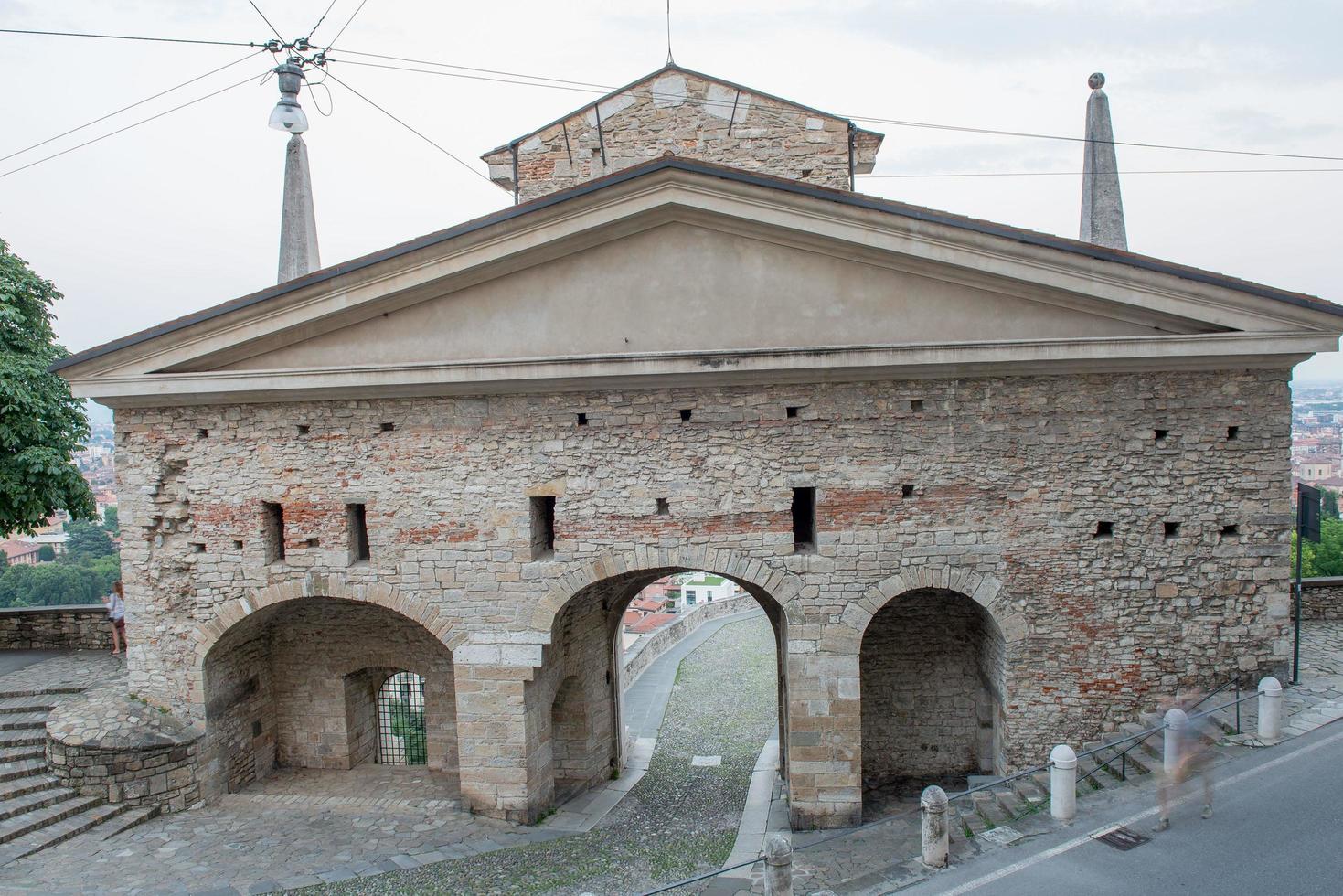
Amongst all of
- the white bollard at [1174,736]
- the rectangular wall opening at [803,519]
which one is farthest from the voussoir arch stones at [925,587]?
the white bollard at [1174,736]

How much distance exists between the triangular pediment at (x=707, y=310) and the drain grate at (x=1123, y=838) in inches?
200

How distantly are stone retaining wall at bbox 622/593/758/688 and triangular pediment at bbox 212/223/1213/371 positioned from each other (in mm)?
9202

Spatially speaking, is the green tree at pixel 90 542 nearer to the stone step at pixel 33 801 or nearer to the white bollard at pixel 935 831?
the stone step at pixel 33 801

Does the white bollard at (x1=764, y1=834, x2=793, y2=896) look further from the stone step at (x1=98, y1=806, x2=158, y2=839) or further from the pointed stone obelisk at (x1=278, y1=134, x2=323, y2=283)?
the pointed stone obelisk at (x1=278, y1=134, x2=323, y2=283)

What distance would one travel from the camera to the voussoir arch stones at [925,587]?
10.5 meters

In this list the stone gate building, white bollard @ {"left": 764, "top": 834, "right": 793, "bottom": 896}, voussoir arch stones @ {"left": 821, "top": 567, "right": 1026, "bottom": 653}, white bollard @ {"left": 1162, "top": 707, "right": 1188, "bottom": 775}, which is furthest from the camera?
voussoir arch stones @ {"left": 821, "top": 567, "right": 1026, "bottom": 653}

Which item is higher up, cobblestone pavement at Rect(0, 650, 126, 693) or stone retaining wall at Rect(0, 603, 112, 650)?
stone retaining wall at Rect(0, 603, 112, 650)

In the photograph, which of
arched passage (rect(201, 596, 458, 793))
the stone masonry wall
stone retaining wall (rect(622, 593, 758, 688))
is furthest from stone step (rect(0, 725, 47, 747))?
stone retaining wall (rect(622, 593, 758, 688))

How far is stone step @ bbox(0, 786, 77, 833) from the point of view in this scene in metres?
10.8

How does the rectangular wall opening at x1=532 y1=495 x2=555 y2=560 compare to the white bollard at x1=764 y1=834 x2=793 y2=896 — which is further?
the rectangular wall opening at x1=532 y1=495 x2=555 y2=560

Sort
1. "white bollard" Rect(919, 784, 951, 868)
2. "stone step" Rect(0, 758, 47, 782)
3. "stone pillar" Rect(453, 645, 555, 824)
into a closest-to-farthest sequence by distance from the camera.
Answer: "white bollard" Rect(919, 784, 951, 868), "stone pillar" Rect(453, 645, 555, 824), "stone step" Rect(0, 758, 47, 782)

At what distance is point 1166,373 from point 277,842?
11.6 metres

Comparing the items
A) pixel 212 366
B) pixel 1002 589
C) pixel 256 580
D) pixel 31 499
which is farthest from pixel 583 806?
pixel 31 499

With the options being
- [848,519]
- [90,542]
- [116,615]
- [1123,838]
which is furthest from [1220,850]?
[90,542]
